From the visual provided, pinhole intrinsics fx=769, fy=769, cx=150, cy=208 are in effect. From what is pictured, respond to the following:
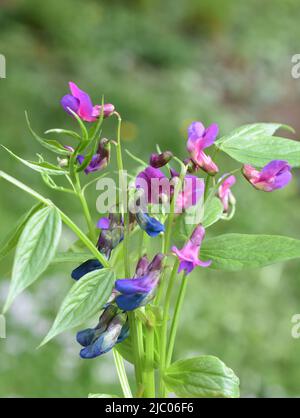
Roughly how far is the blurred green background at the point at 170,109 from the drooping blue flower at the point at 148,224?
25 cm

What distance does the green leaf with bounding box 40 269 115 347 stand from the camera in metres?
0.50

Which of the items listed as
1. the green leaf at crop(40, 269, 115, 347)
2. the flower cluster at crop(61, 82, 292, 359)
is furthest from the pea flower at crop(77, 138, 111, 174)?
the green leaf at crop(40, 269, 115, 347)

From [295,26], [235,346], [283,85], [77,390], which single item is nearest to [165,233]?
[77,390]

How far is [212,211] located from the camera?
63 centimetres

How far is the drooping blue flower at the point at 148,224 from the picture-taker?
1.80 ft

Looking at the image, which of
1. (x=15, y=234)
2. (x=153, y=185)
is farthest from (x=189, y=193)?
(x=15, y=234)

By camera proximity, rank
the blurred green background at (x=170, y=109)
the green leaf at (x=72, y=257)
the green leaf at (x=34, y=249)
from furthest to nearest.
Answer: the blurred green background at (x=170, y=109)
the green leaf at (x=72, y=257)
the green leaf at (x=34, y=249)

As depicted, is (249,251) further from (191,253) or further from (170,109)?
(170,109)

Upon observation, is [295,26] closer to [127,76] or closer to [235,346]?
[127,76]

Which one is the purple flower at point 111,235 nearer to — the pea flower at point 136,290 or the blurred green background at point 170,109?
the pea flower at point 136,290

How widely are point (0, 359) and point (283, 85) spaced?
137 inches

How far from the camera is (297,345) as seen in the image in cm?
233

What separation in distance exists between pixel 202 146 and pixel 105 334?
0.16 metres

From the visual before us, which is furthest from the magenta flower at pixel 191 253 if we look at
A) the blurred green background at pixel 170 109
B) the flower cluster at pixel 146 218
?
the blurred green background at pixel 170 109
